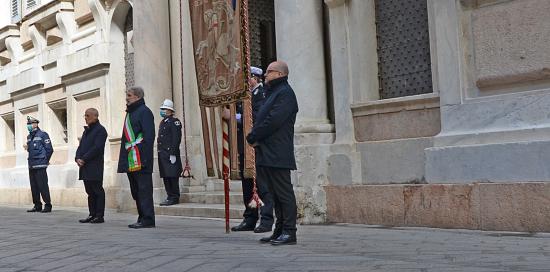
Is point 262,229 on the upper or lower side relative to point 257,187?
lower

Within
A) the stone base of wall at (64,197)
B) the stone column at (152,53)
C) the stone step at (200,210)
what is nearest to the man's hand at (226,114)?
the stone step at (200,210)

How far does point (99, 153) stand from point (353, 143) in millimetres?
3937

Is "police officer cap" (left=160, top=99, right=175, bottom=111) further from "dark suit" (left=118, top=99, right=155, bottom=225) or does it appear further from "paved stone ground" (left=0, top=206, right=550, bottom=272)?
"paved stone ground" (left=0, top=206, right=550, bottom=272)

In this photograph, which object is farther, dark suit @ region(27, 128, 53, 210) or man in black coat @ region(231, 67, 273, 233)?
dark suit @ region(27, 128, 53, 210)

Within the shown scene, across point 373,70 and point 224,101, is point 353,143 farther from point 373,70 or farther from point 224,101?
point 224,101

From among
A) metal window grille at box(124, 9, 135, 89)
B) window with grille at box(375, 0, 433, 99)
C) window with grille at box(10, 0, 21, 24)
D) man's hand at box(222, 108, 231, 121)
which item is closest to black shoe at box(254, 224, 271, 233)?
man's hand at box(222, 108, 231, 121)

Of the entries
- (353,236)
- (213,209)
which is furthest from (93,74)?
(353,236)

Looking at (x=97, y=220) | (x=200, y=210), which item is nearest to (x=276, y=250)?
(x=200, y=210)

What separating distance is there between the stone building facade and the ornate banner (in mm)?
1362

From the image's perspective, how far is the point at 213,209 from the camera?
34.3 feet

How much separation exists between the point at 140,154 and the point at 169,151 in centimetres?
270

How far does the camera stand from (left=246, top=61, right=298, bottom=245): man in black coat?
658 centimetres

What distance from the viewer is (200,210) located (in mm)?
10758

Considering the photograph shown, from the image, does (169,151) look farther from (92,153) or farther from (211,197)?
(92,153)
